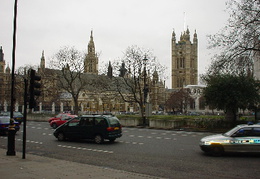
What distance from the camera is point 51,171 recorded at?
9.06 meters

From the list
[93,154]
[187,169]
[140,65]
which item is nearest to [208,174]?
[187,169]

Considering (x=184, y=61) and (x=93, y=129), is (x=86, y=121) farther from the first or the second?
(x=184, y=61)

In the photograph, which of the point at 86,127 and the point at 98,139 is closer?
the point at 98,139

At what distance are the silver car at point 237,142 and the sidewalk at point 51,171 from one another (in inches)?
197

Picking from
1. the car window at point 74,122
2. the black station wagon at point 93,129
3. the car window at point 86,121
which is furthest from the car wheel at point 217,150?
the car window at point 74,122

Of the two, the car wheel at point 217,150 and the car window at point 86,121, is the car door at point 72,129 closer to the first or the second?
the car window at point 86,121

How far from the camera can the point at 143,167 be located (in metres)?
10.2

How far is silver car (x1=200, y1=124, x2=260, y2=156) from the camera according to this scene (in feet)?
40.2

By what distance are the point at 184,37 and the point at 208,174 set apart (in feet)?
512

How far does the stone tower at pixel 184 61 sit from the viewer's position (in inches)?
6053

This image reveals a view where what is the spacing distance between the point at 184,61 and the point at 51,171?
152 m

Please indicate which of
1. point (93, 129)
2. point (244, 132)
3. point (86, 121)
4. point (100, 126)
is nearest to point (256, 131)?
point (244, 132)

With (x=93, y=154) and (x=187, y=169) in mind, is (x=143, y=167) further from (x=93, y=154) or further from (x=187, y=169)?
(x=93, y=154)

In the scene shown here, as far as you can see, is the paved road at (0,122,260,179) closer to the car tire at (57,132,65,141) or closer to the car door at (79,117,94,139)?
the car door at (79,117,94,139)
